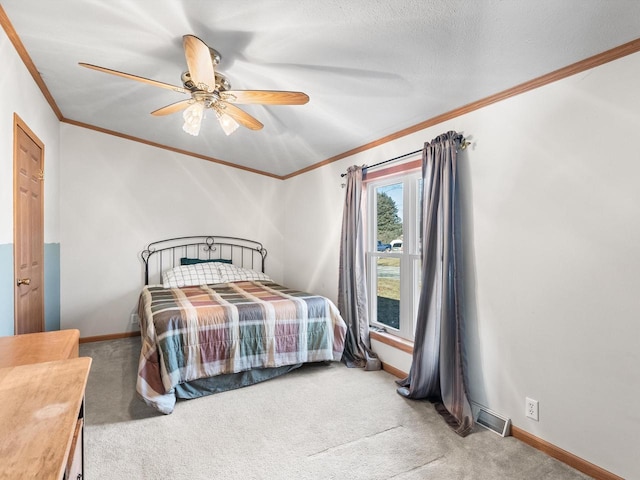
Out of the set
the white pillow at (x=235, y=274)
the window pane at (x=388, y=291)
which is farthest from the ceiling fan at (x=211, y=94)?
the white pillow at (x=235, y=274)

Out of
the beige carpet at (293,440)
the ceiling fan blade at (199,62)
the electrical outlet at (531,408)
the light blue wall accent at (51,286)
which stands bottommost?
the beige carpet at (293,440)

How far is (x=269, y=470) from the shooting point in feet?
6.06

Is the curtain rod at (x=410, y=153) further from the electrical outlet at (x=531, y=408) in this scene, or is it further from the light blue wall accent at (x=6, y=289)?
the light blue wall accent at (x=6, y=289)

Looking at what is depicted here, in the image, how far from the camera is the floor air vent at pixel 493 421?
7.11 feet

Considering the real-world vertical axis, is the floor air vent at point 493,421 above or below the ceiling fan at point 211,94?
Answer: below

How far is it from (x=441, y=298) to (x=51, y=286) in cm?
387

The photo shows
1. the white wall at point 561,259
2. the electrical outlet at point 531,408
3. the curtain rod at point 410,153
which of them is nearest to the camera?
the white wall at point 561,259

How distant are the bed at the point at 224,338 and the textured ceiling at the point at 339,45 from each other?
69.8 inches

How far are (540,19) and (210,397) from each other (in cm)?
317

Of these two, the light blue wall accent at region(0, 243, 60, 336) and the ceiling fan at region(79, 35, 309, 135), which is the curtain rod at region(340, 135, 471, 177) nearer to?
the ceiling fan at region(79, 35, 309, 135)

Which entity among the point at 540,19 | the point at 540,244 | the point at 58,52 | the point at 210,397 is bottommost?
the point at 210,397

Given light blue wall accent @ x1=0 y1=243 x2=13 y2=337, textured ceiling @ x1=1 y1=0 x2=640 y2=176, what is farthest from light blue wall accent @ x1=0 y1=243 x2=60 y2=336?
textured ceiling @ x1=1 y1=0 x2=640 y2=176

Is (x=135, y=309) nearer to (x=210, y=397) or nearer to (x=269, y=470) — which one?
(x=210, y=397)

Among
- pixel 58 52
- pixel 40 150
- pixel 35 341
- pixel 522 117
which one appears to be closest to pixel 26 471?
pixel 35 341
